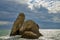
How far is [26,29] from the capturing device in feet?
60.0

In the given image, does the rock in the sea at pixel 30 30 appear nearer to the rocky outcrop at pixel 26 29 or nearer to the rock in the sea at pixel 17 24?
the rocky outcrop at pixel 26 29

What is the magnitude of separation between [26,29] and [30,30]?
1.16ft

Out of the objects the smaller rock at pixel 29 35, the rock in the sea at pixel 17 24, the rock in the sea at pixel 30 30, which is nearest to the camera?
the smaller rock at pixel 29 35

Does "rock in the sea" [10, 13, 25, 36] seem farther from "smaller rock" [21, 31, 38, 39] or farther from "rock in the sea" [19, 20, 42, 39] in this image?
"smaller rock" [21, 31, 38, 39]

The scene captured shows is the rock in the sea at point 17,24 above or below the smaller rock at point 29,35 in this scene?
above

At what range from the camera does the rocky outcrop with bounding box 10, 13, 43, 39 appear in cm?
1740

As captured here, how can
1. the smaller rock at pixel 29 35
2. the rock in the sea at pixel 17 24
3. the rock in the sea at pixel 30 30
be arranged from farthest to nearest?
1. the rock in the sea at pixel 17 24
2. the rock in the sea at pixel 30 30
3. the smaller rock at pixel 29 35

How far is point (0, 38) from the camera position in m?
16.6


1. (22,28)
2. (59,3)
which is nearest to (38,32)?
(22,28)

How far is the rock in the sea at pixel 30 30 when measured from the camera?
56.9 ft

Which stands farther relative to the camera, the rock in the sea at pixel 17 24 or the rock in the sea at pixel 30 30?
the rock in the sea at pixel 17 24

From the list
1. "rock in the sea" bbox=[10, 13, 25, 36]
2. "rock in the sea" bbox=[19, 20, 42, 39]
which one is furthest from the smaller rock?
"rock in the sea" bbox=[10, 13, 25, 36]

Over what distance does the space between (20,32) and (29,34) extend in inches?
77.4

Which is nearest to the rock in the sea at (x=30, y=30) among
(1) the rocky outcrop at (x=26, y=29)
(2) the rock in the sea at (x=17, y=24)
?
(1) the rocky outcrop at (x=26, y=29)
